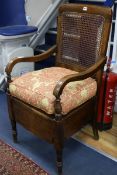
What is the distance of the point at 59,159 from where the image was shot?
1.46 m

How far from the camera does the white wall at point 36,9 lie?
264 cm

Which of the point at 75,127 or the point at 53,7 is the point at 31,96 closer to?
the point at 75,127

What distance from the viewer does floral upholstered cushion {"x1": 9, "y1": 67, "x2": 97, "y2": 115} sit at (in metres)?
1.39

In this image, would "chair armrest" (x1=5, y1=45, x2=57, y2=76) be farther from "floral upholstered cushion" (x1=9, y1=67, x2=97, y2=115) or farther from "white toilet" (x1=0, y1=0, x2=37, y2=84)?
"white toilet" (x1=0, y1=0, x2=37, y2=84)

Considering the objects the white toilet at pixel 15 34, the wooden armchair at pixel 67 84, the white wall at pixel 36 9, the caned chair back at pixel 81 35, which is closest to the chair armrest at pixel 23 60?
the wooden armchair at pixel 67 84

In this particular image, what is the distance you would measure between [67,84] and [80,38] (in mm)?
427

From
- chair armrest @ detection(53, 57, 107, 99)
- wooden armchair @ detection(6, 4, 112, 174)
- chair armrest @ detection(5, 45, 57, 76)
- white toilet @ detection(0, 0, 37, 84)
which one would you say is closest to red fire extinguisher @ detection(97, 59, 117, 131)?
wooden armchair @ detection(6, 4, 112, 174)

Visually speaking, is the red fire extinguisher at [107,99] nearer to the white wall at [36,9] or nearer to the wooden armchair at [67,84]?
the wooden armchair at [67,84]

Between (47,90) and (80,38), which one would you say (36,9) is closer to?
(80,38)

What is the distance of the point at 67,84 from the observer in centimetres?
148

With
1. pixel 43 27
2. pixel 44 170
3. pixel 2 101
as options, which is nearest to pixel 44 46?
pixel 43 27

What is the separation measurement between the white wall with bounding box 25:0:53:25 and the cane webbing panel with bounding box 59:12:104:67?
96cm

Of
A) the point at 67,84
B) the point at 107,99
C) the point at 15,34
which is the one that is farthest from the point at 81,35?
the point at 15,34

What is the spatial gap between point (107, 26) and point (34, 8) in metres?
1.38
